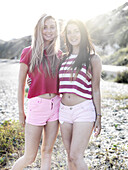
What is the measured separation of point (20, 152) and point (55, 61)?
7.01 feet

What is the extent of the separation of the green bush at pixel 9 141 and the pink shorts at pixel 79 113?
180cm

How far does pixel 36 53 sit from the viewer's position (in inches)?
100

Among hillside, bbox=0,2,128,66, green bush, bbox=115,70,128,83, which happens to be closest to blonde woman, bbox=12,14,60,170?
green bush, bbox=115,70,128,83

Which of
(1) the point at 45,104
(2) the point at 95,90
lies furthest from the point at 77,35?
(1) the point at 45,104

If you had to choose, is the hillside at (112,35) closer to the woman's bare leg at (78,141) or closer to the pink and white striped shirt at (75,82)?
the pink and white striped shirt at (75,82)

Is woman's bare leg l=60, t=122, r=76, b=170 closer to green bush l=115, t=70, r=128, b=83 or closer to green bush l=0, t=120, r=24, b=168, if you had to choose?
green bush l=0, t=120, r=24, b=168

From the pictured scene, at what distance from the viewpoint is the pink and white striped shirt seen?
246cm

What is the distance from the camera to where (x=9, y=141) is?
13.6ft

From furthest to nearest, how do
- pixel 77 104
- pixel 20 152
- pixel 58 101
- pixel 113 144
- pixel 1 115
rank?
pixel 1 115 → pixel 113 144 → pixel 20 152 → pixel 58 101 → pixel 77 104

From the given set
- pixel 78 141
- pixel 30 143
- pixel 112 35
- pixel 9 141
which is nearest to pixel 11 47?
pixel 112 35

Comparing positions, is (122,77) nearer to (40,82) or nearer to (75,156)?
(40,82)

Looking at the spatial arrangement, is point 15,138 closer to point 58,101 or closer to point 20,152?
point 20,152

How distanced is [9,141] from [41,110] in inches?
78.3

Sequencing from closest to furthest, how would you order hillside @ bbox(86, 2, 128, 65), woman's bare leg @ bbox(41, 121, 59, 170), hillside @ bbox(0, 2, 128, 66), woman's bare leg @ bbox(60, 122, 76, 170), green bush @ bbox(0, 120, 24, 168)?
woman's bare leg @ bbox(60, 122, 76, 170)
woman's bare leg @ bbox(41, 121, 59, 170)
green bush @ bbox(0, 120, 24, 168)
hillside @ bbox(0, 2, 128, 66)
hillside @ bbox(86, 2, 128, 65)
